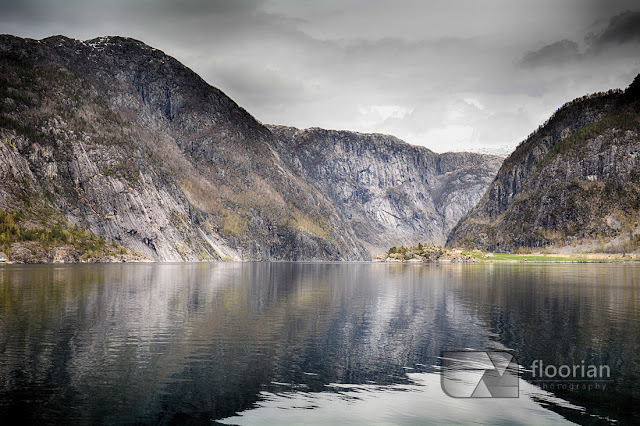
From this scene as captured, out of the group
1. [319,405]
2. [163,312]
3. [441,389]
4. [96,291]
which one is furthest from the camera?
[96,291]

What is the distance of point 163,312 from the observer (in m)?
60.0

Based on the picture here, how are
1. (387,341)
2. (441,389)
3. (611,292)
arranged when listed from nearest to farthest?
(441,389) → (387,341) → (611,292)

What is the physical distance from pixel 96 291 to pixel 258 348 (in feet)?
166

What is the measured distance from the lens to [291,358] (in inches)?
1501

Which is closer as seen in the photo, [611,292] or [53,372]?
[53,372]

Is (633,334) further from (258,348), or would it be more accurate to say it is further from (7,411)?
(7,411)

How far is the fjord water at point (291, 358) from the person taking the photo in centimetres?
2698

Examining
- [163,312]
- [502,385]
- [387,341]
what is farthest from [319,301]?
[502,385]

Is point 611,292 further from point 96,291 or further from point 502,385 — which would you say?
point 96,291
